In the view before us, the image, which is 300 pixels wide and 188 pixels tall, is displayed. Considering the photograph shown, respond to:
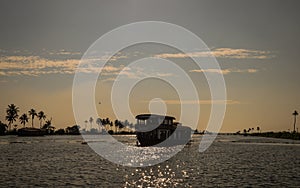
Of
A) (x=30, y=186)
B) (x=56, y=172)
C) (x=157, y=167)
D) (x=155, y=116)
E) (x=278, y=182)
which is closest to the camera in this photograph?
(x=30, y=186)

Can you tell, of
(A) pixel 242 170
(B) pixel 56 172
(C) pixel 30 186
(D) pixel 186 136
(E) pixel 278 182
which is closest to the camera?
(C) pixel 30 186

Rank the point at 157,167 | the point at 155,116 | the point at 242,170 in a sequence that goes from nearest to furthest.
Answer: the point at 242,170
the point at 157,167
the point at 155,116

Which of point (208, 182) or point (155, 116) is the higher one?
point (155, 116)

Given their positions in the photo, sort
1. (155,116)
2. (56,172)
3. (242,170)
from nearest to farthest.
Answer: (56,172)
(242,170)
(155,116)

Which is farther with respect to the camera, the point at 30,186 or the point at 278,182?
the point at 278,182

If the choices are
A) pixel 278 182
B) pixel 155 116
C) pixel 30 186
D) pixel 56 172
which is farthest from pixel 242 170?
pixel 155 116

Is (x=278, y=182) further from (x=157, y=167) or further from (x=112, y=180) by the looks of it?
(x=157, y=167)

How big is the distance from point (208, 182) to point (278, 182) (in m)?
7.48

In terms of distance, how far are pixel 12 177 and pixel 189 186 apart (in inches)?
775

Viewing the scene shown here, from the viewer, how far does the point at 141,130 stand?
10075cm

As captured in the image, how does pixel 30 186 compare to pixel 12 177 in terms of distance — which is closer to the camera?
pixel 30 186

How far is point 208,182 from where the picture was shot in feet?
145

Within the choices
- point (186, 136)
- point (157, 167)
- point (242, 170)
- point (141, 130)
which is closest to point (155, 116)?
point (141, 130)

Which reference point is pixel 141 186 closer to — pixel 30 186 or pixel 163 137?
pixel 30 186
